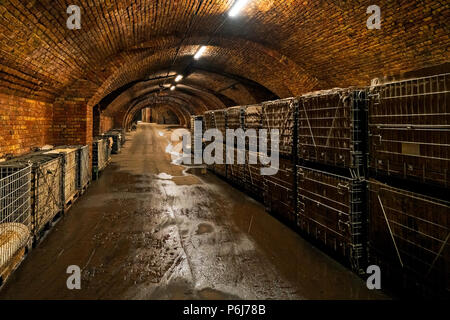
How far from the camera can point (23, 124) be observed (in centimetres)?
613

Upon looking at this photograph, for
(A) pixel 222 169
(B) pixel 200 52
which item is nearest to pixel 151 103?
(B) pixel 200 52

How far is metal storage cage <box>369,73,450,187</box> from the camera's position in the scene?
228 centimetres

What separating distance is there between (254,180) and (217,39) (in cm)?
589

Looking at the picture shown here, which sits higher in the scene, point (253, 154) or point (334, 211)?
point (253, 154)

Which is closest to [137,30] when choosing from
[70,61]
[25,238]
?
[70,61]

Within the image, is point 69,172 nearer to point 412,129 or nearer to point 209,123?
point 209,123

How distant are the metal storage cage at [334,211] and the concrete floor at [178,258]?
217 mm

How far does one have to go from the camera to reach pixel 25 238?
3.37 m

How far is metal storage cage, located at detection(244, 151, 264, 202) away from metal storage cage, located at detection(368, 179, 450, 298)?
3007mm

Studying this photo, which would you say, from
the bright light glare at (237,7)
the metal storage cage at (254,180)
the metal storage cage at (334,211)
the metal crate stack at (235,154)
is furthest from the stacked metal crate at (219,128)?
the metal storage cage at (334,211)

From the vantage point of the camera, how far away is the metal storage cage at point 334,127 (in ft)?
10.3

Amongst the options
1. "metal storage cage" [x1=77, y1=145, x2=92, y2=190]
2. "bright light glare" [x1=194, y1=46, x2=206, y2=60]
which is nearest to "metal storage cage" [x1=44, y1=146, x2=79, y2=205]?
"metal storage cage" [x1=77, y1=145, x2=92, y2=190]

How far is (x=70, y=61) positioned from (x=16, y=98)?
1.36m

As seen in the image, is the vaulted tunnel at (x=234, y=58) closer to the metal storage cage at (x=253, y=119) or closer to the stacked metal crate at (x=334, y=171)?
the stacked metal crate at (x=334, y=171)
